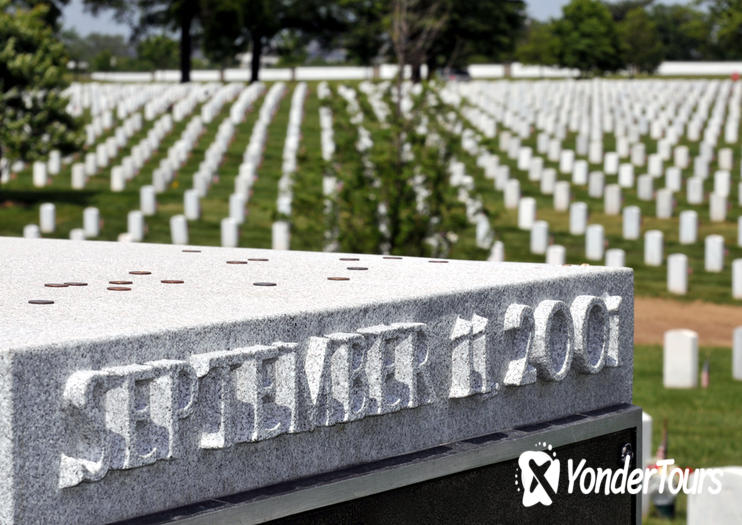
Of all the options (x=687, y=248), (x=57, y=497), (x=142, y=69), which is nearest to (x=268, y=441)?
(x=57, y=497)

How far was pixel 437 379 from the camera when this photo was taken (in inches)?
146

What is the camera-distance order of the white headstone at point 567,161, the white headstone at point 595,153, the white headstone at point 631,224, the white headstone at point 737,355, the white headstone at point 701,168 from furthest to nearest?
the white headstone at point 595,153, the white headstone at point 567,161, the white headstone at point 701,168, the white headstone at point 631,224, the white headstone at point 737,355

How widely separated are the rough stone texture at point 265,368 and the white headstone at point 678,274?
35.0 feet

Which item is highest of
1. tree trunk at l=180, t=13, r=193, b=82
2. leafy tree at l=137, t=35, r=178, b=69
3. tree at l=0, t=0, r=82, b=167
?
leafy tree at l=137, t=35, r=178, b=69

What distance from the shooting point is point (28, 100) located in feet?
68.9

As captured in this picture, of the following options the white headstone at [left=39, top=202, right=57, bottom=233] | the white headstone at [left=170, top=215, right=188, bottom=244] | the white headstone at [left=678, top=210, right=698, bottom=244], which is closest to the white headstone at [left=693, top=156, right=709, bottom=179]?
the white headstone at [left=678, top=210, right=698, bottom=244]

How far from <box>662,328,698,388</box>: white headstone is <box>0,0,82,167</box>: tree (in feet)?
41.6

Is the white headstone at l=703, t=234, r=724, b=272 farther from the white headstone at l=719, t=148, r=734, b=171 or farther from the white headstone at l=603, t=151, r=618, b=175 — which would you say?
the white headstone at l=719, t=148, r=734, b=171

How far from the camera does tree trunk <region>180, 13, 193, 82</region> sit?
194 ft

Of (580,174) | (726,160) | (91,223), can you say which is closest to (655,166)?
(580,174)

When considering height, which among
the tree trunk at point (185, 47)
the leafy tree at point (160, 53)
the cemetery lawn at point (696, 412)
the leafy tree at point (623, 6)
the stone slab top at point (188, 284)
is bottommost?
the cemetery lawn at point (696, 412)

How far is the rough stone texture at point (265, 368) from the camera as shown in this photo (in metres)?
2.73

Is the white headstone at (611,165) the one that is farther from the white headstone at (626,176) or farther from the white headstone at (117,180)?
the white headstone at (117,180)

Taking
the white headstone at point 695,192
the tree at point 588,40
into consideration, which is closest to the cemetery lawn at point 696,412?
the white headstone at point 695,192
